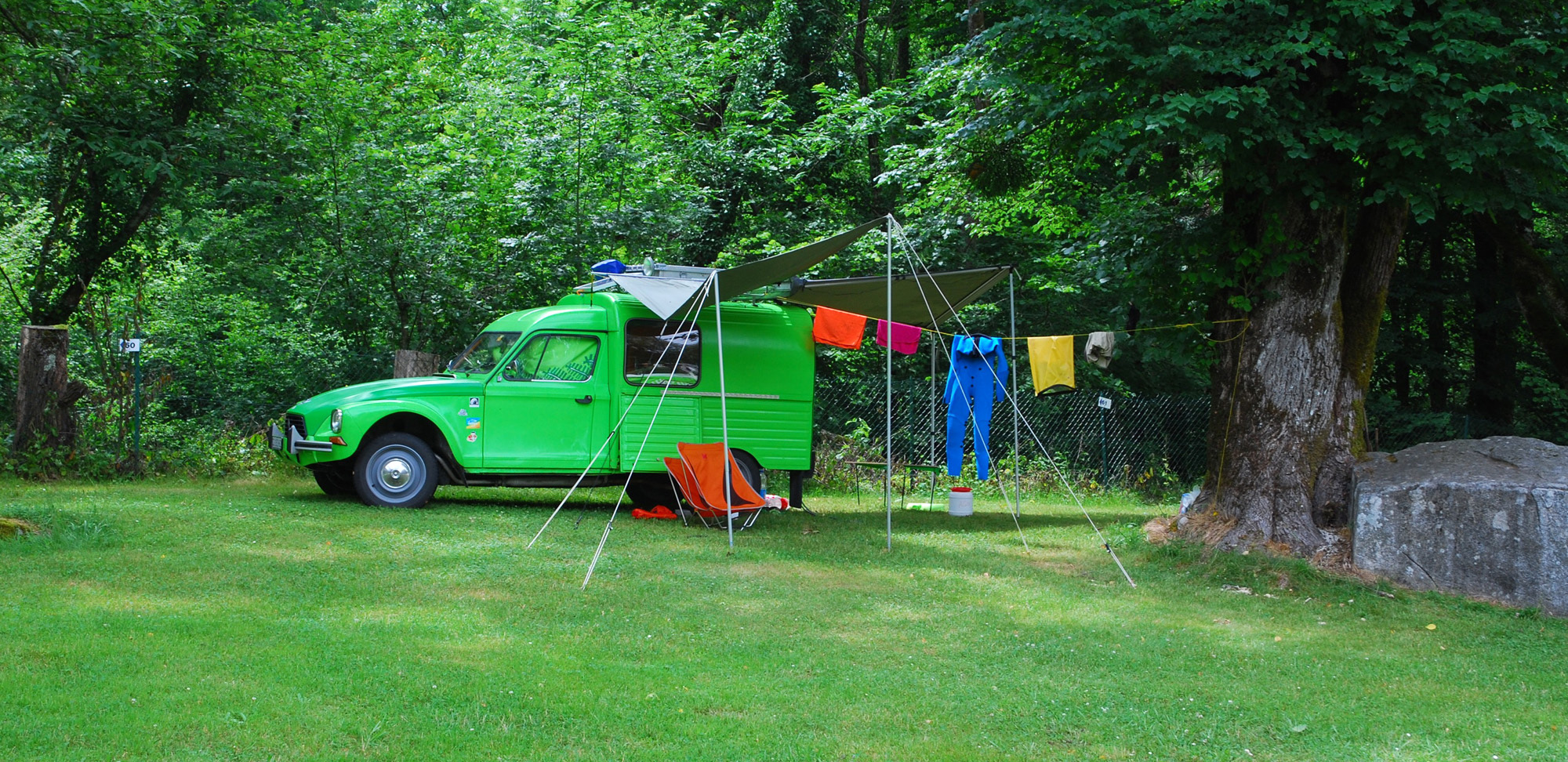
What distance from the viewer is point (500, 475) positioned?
11.2 m

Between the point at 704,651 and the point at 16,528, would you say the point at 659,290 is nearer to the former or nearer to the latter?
the point at 704,651

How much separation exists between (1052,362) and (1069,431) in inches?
214

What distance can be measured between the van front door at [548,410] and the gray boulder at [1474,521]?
6.76 m

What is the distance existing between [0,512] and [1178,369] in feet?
54.1

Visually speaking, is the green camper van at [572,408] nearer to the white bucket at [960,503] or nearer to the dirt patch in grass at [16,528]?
the white bucket at [960,503]

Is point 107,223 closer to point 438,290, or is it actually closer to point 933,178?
point 438,290

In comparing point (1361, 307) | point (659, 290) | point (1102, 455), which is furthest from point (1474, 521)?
point (1102, 455)

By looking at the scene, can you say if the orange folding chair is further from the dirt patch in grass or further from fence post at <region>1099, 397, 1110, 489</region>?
fence post at <region>1099, 397, 1110, 489</region>

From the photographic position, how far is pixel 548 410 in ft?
37.0

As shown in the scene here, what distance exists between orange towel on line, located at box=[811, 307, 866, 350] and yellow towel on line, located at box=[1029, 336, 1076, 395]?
173 centimetres

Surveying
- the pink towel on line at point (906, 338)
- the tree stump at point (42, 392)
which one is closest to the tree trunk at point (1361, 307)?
the pink towel on line at point (906, 338)

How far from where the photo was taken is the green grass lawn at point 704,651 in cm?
452

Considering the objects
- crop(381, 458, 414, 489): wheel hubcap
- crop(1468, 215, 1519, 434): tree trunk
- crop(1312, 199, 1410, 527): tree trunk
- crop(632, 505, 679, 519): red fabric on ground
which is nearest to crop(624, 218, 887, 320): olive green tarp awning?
crop(632, 505, 679, 519): red fabric on ground

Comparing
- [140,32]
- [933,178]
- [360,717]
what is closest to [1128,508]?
[933,178]
